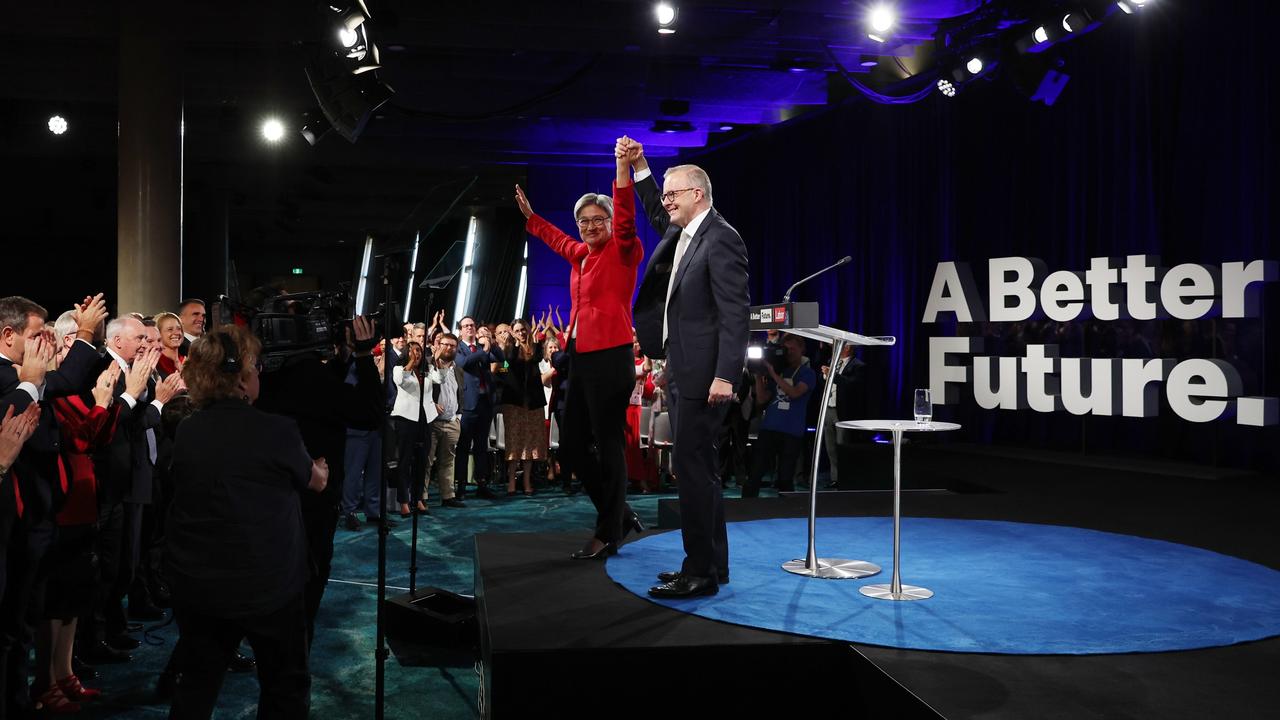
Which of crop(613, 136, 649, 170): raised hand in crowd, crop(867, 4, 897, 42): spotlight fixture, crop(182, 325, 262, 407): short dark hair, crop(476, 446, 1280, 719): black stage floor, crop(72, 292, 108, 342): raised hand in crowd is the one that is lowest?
crop(476, 446, 1280, 719): black stage floor

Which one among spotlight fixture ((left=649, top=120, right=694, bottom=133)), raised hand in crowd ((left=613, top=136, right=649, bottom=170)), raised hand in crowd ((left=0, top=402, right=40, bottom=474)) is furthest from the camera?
spotlight fixture ((left=649, top=120, right=694, bottom=133))

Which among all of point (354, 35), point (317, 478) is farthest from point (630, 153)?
point (354, 35)

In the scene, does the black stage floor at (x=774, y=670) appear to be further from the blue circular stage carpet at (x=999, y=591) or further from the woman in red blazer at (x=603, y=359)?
the woman in red blazer at (x=603, y=359)

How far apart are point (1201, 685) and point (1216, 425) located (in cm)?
601

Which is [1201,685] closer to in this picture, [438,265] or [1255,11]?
[438,265]

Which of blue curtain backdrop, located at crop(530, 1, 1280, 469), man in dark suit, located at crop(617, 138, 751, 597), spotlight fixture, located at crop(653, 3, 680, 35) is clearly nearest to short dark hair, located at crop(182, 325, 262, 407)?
man in dark suit, located at crop(617, 138, 751, 597)

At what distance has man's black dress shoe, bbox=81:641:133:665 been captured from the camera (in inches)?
154

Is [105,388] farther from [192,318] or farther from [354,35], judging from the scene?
[354,35]

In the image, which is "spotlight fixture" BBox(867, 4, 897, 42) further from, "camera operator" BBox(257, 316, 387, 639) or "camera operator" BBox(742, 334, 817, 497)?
"camera operator" BBox(257, 316, 387, 639)

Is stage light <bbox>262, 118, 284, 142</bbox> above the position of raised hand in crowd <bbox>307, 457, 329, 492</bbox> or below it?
above

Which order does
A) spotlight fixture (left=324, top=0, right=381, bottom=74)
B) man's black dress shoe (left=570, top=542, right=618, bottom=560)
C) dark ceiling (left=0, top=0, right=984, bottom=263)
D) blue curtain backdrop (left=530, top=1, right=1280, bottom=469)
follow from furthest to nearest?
dark ceiling (left=0, top=0, right=984, bottom=263)
blue curtain backdrop (left=530, top=1, right=1280, bottom=469)
spotlight fixture (left=324, top=0, right=381, bottom=74)
man's black dress shoe (left=570, top=542, right=618, bottom=560)

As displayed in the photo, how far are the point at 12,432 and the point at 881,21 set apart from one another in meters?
7.74

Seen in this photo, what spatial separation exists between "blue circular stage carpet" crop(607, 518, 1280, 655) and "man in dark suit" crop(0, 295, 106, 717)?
1885mm

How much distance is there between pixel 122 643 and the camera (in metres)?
4.05
